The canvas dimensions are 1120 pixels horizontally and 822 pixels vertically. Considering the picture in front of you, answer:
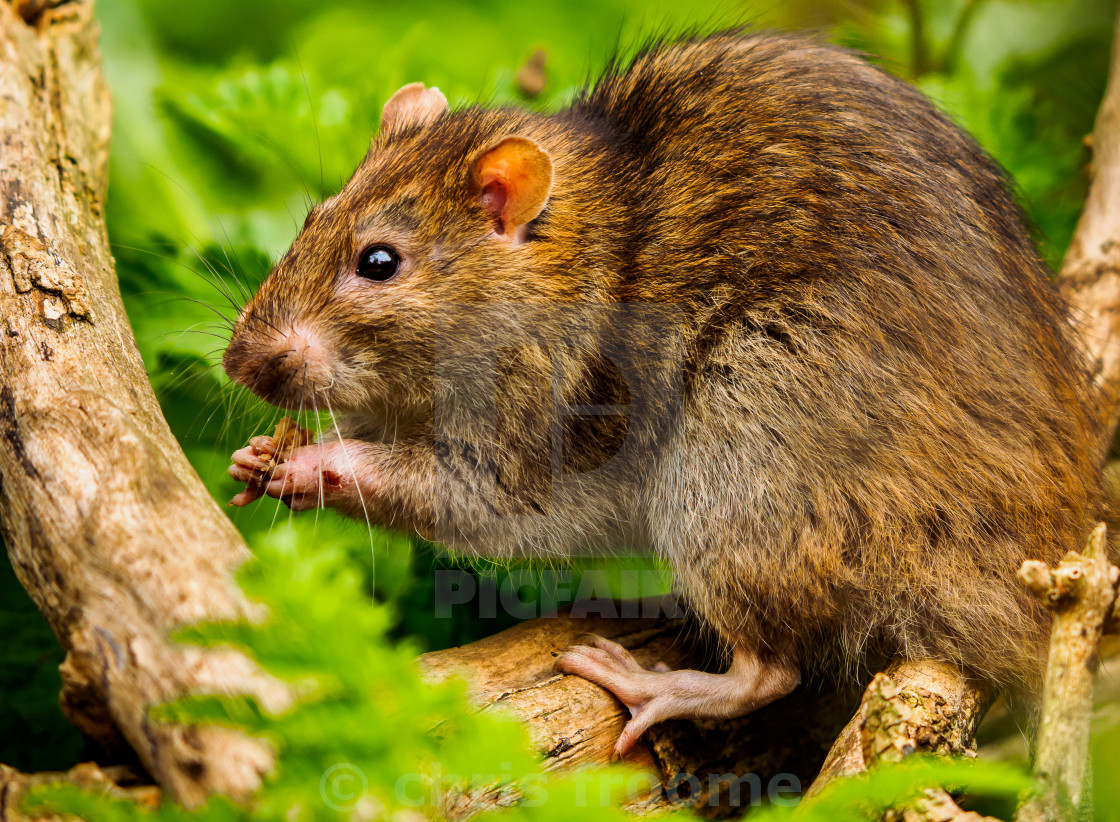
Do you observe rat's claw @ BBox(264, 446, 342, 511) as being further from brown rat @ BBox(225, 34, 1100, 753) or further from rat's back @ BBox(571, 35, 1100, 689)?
rat's back @ BBox(571, 35, 1100, 689)

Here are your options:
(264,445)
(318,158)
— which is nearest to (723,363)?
(264,445)

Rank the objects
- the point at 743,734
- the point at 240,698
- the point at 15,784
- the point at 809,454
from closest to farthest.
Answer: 1. the point at 240,698
2. the point at 15,784
3. the point at 809,454
4. the point at 743,734

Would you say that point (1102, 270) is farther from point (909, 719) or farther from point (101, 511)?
point (101, 511)

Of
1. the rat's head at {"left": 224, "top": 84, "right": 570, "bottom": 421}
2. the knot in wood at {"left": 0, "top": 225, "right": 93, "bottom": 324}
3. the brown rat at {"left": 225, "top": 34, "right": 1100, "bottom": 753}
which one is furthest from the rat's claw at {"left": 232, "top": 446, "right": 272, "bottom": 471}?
the knot in wood at {"left": 0, "top": 225, "right": 93, "bottom": 324}

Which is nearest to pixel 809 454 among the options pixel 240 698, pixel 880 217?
pixel 880 217

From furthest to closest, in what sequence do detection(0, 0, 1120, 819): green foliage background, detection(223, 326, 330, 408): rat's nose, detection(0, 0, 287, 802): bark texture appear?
detection(223, 326, 330, 408): rat's nose < detection(0, 0, 287, 802): bark texture < detection(0, 0, 1120, 819): green foliage background

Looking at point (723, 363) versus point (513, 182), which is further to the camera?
point (513, 182)

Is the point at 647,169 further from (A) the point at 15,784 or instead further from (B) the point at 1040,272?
(A) the point at 15,784
